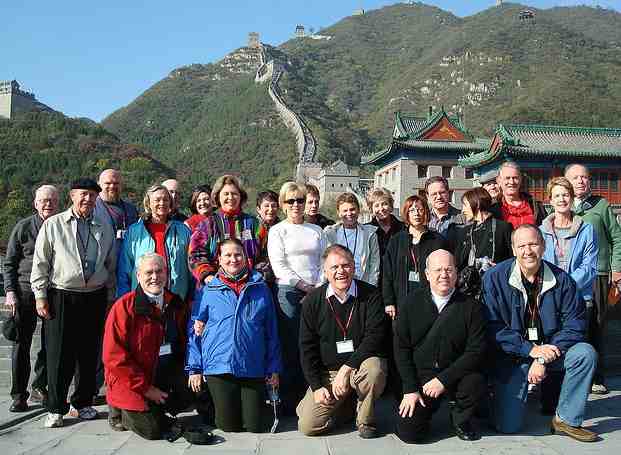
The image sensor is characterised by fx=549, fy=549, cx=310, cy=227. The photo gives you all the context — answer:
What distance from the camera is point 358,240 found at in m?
4.81

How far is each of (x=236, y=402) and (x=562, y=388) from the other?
2294mm

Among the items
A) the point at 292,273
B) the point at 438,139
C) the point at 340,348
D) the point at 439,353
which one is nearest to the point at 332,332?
the point at 340,348

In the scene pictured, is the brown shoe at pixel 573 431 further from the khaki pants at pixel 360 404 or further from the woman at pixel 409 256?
the woman at pixel 409 256

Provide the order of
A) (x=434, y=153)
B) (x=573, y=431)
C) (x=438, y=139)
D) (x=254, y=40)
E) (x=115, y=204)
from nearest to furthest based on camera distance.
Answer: (x=573, y=431), (x=115, y=204), (x=434, y=153), (x=438, y=139), (x=254, y=40)

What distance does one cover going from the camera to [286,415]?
435 centimetres

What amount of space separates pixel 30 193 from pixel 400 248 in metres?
38.3

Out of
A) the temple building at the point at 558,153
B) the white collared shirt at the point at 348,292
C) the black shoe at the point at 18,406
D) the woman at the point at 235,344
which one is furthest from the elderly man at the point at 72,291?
the temple building at the point at 558,153

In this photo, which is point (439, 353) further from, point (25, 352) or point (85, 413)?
point (25, 352)

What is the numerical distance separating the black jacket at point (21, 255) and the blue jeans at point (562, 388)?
12.8 feet

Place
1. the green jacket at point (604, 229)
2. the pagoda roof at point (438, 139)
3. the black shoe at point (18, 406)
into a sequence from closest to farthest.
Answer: the black shoe at point (18, 406) < the green jacket at point (604, 229) < the pagoda roof at point (438, 139)

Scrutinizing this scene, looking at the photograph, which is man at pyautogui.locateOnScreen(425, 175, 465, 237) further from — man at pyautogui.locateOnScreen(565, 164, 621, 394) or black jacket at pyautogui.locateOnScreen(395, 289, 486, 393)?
black jacket at pyautogui.locateOnScreen(395, 289, 486, 393)

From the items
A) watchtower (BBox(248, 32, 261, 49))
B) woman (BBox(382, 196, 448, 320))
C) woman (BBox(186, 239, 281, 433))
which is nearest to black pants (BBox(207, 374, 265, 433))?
woman (BBox(186, 239, 281, 433))

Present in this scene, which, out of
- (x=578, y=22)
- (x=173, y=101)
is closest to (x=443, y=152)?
(x=173, y=101)

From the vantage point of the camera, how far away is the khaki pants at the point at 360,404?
380 cm
